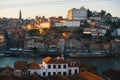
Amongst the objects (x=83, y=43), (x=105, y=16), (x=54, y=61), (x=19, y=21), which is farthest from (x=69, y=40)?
(x=54, y=61)

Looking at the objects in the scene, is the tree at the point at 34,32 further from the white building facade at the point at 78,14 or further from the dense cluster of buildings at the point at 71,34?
the white building facade at the point at 78,14

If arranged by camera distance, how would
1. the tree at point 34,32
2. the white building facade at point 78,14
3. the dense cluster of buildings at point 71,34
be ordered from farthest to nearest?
the white building facade at point 78,14 → the tree at point 34,32 → the dense cluster of buildings at point 71,34

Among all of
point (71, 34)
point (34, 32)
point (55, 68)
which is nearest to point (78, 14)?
point (34, 32)

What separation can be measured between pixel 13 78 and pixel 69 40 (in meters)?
16.4

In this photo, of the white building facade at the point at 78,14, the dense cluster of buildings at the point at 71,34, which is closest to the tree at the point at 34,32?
the dense cluster of buildings at the point at 71,34

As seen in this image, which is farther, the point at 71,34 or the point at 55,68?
the point at 71,34

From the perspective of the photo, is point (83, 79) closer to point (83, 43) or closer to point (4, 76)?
point (4, 76)

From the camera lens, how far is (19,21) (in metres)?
32.1

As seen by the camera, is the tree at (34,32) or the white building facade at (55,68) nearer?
the white building facade at (55,68)

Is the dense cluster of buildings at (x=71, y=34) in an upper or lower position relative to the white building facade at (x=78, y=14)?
lower

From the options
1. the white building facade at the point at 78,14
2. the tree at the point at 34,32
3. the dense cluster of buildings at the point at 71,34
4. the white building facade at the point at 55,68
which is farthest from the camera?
the white building facade at the point at 78,14

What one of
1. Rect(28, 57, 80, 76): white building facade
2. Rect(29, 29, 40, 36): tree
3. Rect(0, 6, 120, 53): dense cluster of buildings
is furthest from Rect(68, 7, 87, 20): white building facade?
Rect(28, 57, 80, 76): white building facade

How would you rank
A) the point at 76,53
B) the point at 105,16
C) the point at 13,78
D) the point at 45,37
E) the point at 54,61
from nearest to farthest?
the point at 13,78 < the point at 54,61 < the point at 76,53 < the point at 45,37 < the point at 105,16

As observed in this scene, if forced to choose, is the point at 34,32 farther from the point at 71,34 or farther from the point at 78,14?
the point at 78,14
